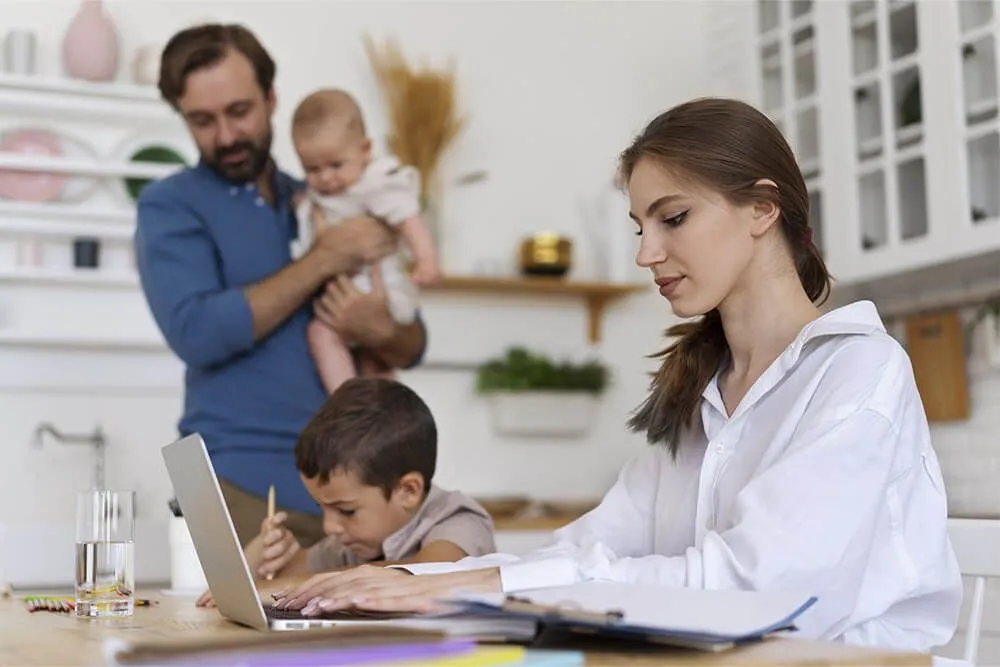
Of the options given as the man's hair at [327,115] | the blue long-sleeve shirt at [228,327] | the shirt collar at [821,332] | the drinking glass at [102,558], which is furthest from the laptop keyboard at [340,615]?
the man's hair at [327,115]

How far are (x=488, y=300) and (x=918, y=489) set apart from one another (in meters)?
2.91

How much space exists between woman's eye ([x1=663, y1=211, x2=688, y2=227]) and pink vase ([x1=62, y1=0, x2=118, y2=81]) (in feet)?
8.58

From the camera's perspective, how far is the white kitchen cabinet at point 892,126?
10.4ft

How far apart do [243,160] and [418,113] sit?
1595 millimetres

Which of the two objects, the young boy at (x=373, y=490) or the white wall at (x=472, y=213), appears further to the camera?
the white wall at (x=472, y=213)

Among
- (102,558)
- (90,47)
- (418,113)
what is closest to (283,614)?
(102,558)

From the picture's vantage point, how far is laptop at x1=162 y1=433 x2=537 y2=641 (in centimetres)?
103

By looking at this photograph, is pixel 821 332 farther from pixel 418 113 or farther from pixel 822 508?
pixel 418 113

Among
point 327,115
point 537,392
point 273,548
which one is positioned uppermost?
point 327,115

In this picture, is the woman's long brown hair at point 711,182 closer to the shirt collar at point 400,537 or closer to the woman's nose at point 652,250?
the woman's nose at point 652,250

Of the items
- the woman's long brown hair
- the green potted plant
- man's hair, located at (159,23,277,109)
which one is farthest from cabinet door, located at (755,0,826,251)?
the woman's long brown hair

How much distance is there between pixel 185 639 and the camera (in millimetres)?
1132

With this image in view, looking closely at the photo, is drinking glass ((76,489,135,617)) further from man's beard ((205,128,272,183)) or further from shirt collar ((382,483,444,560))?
man's beard ((205,128,272,183))

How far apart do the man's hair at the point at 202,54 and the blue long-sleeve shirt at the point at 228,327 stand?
6.8 inches
